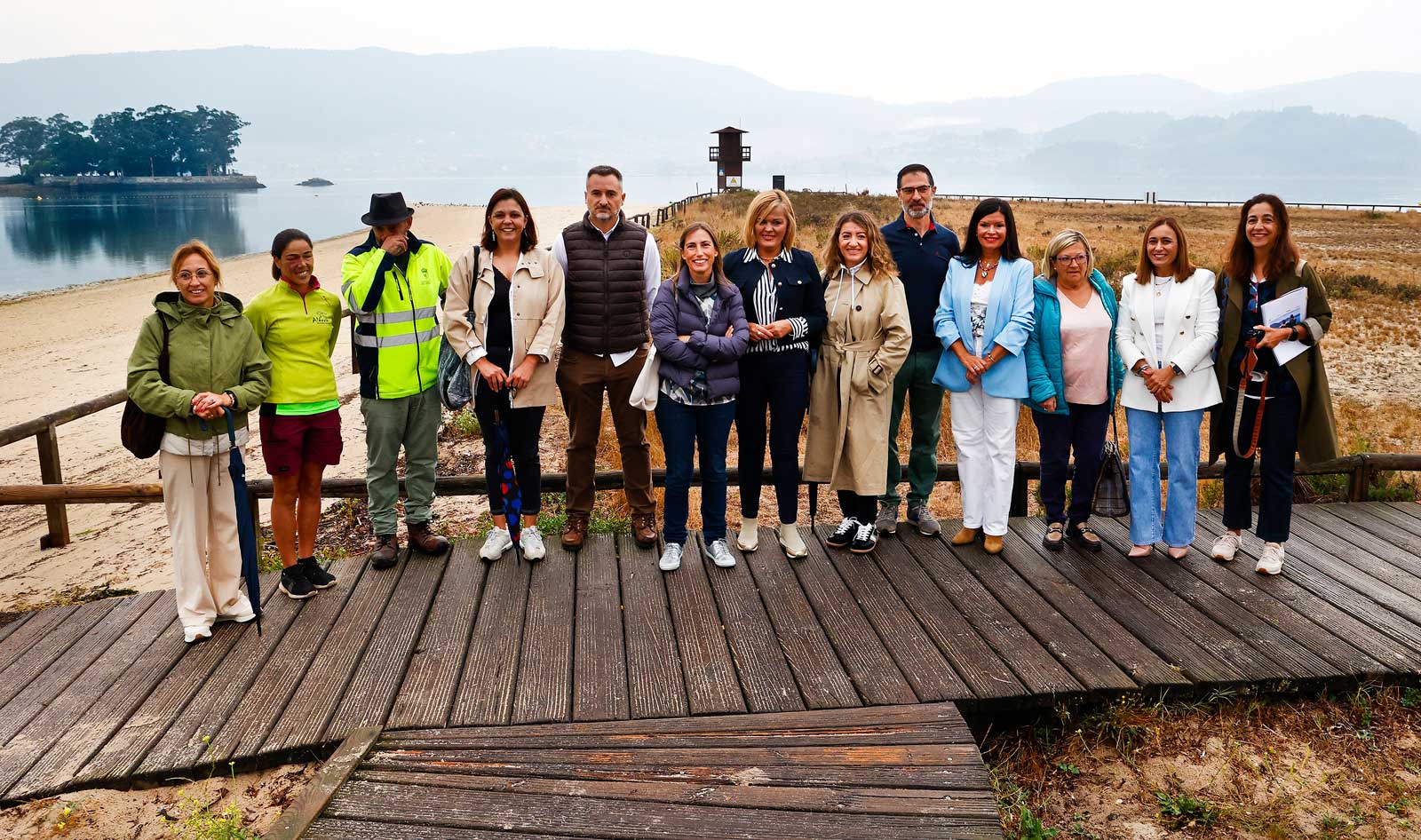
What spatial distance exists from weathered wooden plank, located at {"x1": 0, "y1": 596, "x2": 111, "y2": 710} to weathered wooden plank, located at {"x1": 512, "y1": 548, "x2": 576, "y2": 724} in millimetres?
2028

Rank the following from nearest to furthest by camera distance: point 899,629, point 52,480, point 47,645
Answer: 1. point 899,629
2. point 47,645
3. point 52,480

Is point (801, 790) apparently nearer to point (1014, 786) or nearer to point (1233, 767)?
point (1014, 786)

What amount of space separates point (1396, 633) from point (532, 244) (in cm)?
432

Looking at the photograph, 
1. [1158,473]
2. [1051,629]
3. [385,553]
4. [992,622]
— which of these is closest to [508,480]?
[385,553]

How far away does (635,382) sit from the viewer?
4449 mm

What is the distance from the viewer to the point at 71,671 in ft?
12.2

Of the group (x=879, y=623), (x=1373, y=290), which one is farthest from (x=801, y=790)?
(x=1373, y=290)

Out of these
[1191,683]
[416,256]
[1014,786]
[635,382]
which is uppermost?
[416,256]

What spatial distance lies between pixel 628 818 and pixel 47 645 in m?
3.08

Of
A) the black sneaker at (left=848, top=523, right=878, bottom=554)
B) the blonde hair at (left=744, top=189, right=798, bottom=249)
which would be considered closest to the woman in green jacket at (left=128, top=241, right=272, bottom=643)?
the blonde hair at (left=744, top=189, right=798, bottom=249)

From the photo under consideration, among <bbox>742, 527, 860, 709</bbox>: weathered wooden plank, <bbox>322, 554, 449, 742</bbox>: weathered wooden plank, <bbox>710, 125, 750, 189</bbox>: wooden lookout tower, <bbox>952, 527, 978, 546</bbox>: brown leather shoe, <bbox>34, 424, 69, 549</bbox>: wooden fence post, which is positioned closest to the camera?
<bbox>322, 554, 449, 742</bbox>: weathered wooden plank

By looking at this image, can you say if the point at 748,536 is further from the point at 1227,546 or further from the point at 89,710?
the point at 89,710

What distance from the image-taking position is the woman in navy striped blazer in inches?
170

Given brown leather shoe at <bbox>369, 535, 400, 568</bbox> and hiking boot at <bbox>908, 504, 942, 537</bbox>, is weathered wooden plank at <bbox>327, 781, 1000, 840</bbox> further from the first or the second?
hiking boot at <bbox>908, 504, 942, 537</bbox>
